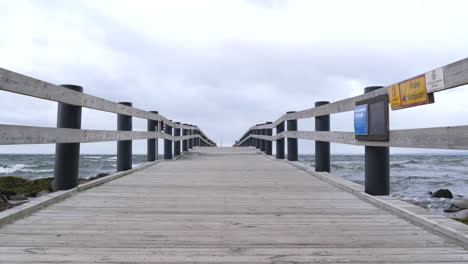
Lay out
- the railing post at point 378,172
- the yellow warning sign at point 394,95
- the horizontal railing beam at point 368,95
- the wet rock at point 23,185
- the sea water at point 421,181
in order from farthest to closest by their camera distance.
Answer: the wet rock at point 23,185 < the sea water at point 421,181 < the railing post at point 378,172 < the yellow warning sign at point 394,95 < the horizontal railing beam at point 368,95

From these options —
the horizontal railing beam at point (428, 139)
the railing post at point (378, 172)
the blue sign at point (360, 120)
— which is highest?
the blue sign at point (360, 120)

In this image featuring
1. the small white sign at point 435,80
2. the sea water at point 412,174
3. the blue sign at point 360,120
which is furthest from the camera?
the sea water at point 412,174

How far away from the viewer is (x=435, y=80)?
2.65 m

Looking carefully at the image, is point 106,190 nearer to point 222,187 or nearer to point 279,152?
→ point 222,187

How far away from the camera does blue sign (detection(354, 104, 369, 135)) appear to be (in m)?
3.90

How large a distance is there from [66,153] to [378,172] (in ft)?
12.2

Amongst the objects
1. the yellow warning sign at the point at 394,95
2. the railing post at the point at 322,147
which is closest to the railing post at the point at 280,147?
the railing post at the point at 322,147

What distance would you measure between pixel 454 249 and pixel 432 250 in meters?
0.17

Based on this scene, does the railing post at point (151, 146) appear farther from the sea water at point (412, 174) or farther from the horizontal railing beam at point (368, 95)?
the sea water at point (412, 174)

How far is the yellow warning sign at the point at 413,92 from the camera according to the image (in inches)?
112

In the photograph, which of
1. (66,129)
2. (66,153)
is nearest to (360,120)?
(66,129)

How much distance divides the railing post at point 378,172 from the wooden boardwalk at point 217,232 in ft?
0.93

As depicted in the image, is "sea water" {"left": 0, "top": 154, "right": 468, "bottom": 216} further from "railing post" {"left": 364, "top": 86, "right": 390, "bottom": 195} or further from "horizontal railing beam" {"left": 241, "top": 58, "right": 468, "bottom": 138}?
"railing post" {"left": 364, "top": 86, "right": 390, "bottom": 195}

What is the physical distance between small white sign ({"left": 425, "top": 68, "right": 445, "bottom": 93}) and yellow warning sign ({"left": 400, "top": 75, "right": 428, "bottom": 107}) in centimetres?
6
